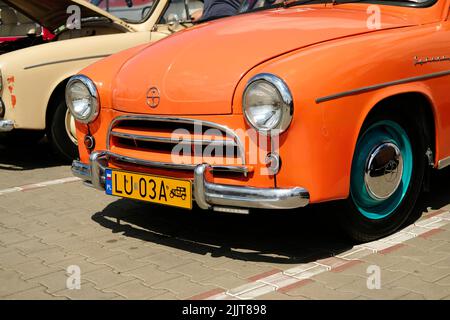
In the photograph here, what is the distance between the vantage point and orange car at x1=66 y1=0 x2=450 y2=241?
3334mm

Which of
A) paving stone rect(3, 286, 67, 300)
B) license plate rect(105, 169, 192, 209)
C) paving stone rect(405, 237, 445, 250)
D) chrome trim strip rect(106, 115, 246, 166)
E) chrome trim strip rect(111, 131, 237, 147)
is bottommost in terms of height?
paving stone rect(3, 286, 67, 300)

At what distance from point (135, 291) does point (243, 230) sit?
1.06 meters

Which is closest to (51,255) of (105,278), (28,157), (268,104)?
(105,278)

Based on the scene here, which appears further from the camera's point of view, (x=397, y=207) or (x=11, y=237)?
(x=11, y=237)

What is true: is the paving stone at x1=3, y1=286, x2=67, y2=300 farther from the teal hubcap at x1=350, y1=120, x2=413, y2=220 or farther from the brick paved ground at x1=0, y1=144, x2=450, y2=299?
the teal hubcap at x1=350, y1=120, x2=413, y2=220

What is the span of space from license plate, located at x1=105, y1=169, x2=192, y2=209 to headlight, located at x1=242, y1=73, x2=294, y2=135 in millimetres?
488

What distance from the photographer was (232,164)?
3436 mm

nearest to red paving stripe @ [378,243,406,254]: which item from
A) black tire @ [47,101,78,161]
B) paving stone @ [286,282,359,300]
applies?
paving stone @ [286,282,359,300]

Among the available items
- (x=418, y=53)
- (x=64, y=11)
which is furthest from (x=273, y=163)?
(x=64, y=11)

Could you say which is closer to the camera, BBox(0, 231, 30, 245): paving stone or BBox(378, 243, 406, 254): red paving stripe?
BBox(378, 243, 406, 254): red paving stripe

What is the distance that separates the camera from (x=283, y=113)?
10.7ft

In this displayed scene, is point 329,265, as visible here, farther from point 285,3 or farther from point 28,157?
point 28,157

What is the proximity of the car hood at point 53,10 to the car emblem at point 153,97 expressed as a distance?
3004mm
